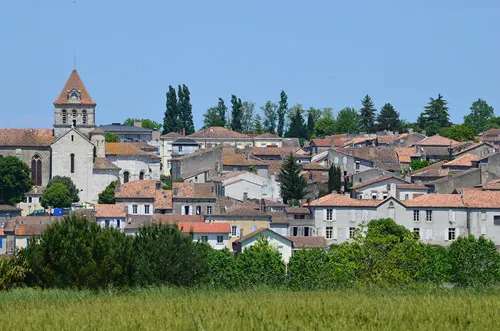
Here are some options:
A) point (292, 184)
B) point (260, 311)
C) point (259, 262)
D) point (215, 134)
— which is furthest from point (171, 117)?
point (260, 311)

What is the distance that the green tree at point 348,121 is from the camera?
158m

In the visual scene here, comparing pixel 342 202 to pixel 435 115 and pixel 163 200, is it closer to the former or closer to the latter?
pixel 163 200

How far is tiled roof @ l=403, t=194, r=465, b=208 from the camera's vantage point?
7925 cm

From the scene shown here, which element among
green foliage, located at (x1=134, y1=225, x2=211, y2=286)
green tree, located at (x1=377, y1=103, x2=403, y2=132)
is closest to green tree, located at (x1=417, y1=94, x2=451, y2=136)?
green tree, located at (x1=377, y1=103, x2=403, y2=132)

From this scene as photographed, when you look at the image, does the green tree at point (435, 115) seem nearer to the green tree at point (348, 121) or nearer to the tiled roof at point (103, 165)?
the green tree at point (348, 121)

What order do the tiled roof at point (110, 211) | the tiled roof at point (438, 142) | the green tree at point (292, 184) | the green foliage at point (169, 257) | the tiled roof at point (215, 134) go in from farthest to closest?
the tiled roof at point (215, 134)
the tiled roof at point (438, 142)
the green tree at point (292, 184)
the tiled roof at point (110, 211)
the green foliage at point (169, 257)

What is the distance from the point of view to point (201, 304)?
25.0m

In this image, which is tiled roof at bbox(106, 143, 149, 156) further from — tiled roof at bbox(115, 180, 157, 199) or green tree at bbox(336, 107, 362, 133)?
green tree at bbox(336, 107, 362, 133)

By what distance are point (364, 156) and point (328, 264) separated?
158 feet

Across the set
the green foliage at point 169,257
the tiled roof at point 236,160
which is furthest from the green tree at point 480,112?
the green foliage at point 169,257

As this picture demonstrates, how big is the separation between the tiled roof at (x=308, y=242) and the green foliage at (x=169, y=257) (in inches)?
1277

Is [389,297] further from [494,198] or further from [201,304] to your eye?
[494,198]

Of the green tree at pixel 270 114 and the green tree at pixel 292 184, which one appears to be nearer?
the green tree at pixel 292 184

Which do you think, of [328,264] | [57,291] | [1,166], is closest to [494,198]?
[328,264]
